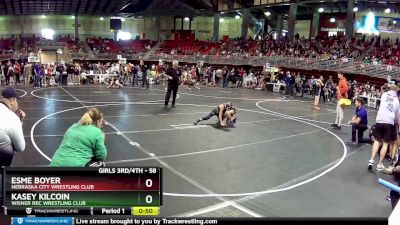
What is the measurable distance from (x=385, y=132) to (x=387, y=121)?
26 centimetres

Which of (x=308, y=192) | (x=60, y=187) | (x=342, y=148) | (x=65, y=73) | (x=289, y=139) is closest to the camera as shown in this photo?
(x=60, y=187)

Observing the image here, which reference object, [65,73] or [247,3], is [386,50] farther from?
[65,73]

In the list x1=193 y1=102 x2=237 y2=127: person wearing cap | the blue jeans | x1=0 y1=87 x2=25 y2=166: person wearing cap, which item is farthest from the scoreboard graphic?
the blue jeans

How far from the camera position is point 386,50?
30.7m

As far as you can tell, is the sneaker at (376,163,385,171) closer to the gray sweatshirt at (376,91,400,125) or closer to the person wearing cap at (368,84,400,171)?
the person wearing cap at (368,84,400,171)

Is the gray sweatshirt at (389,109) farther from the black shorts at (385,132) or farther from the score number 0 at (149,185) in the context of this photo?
the score number 0 at (149,185)

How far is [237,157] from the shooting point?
934 cm

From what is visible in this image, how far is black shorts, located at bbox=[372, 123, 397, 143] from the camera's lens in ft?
28.6

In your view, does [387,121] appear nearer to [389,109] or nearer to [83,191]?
[389,109]

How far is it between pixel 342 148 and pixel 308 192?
4.31 meters

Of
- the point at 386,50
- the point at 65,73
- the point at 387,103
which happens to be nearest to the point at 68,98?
the point at 65,73

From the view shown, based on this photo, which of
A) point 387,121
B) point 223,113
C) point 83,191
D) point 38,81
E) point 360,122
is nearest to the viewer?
point 83,191

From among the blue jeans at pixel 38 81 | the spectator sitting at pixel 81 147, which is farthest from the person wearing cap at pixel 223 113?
the blue jeans at pixel 38 81

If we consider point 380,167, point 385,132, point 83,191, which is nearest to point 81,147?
point 83,191
